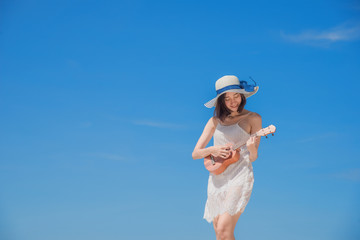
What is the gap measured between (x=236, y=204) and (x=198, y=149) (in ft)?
3.68

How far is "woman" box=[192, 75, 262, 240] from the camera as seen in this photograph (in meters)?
7.24

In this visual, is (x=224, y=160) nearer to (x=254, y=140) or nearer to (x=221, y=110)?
(x=254, y=140)

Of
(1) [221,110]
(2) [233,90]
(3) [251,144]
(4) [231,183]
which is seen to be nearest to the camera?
(3) [251,144]

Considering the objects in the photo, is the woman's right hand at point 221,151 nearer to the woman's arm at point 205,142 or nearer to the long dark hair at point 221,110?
the woman's arm at point 205,142

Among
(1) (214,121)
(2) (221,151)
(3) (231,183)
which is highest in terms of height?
(1) (214,121)

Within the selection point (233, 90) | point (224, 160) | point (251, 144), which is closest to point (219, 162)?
point (224, 160)

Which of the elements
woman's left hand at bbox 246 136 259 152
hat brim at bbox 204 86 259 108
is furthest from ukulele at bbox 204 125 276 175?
hat brim at bbox 204 86 259 108

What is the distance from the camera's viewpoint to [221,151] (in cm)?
752

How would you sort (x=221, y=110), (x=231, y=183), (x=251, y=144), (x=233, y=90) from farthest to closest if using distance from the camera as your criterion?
(x=221, y=110), (x=233, y=90), (x=231, y=183), (x=251, y=144)

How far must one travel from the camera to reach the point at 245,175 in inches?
290

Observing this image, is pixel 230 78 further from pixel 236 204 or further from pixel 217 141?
pixel 236 204

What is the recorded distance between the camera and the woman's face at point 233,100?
758cm

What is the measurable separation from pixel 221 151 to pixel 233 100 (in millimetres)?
798

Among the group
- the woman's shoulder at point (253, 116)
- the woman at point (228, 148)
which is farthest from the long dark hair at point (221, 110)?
the woman's shoulder at point (253, 116)
